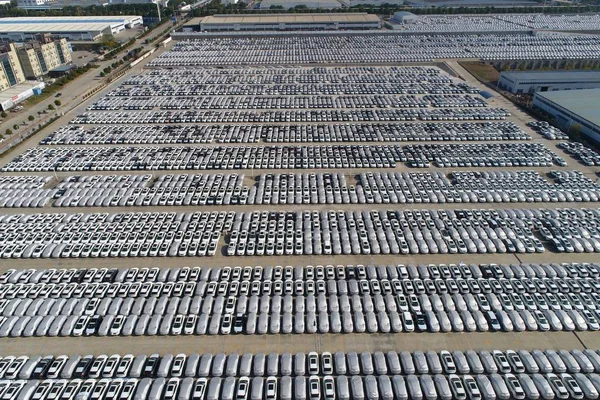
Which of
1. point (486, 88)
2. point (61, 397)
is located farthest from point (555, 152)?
point (61, 397)

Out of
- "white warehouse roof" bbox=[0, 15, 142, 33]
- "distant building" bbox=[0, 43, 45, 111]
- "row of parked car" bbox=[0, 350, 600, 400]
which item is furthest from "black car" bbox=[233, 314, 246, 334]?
"white warehouse roof" bbox=[0, 15, 142, 33]

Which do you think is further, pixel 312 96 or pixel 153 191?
pixel 312 96

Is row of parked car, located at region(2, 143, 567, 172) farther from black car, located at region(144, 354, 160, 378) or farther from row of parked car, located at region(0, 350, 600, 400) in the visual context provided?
row of parked car, located at region(0, 350, 600, 400)

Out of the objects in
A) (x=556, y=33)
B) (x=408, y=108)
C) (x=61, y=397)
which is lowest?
(x=61, y=397)

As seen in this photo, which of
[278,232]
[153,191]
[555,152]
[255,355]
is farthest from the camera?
[555,152]

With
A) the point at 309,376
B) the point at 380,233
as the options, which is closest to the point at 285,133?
the point at 380,233

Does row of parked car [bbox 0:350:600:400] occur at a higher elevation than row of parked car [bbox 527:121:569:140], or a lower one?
lower

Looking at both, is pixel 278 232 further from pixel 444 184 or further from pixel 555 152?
pixel 555 152

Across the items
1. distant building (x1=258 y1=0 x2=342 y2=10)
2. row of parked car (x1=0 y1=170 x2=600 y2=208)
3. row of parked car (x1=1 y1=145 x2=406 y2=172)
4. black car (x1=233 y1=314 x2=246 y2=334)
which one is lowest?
black car (x1=233 y1=314 x2=246 y2=334)

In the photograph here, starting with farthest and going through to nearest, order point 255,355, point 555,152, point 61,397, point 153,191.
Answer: point 555,152
point 153,191
point 255,355
point 61,397
